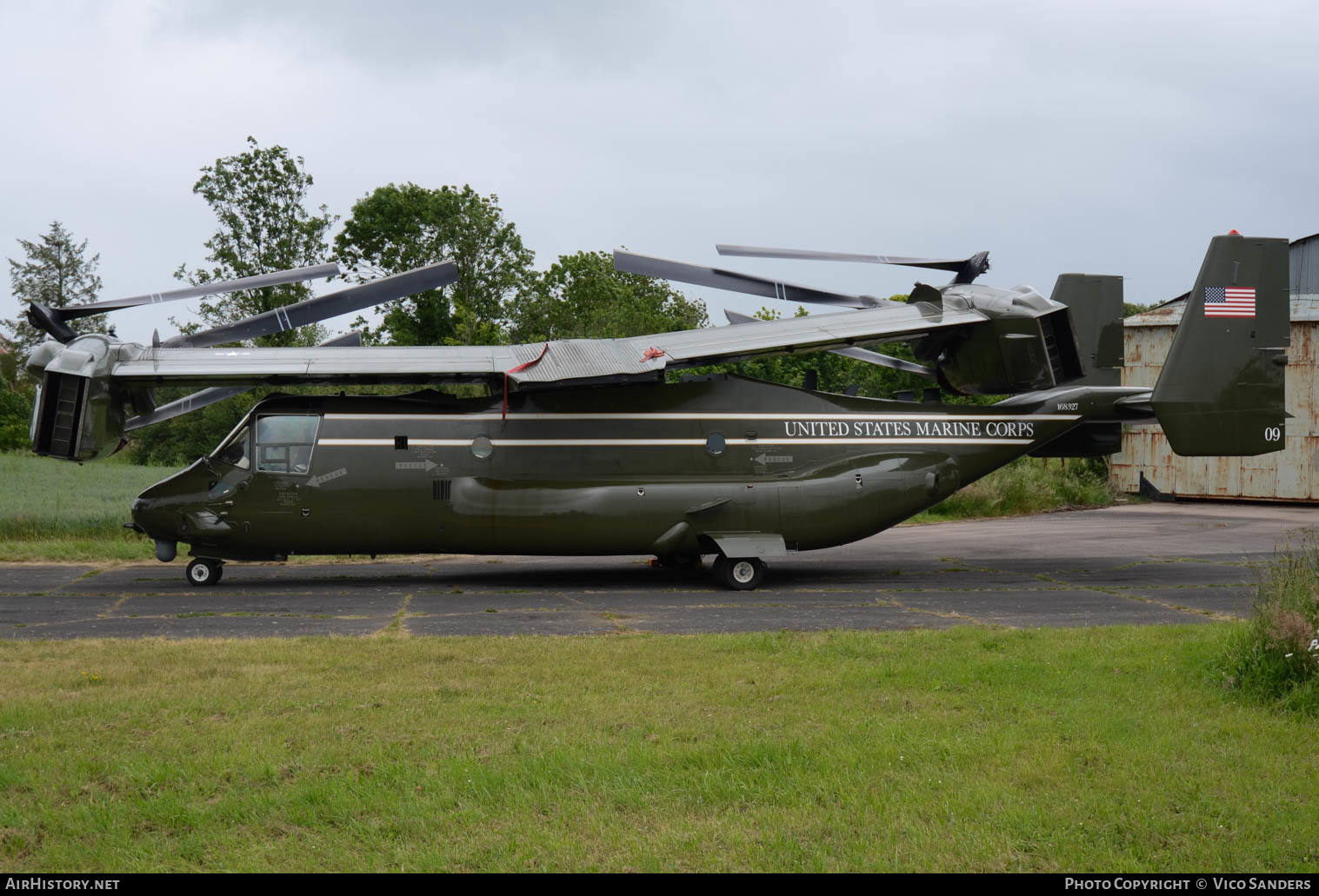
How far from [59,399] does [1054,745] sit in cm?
1332

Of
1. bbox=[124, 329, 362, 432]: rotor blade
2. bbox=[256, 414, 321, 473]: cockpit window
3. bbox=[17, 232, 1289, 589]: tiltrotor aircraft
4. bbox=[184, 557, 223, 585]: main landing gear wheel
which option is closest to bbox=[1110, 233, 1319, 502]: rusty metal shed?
bbox=[17, 232, 1289, 589]: tiltrotor aircraft

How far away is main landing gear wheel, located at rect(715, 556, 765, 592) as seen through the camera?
1584 cm

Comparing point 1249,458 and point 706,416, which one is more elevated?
point 1249,458

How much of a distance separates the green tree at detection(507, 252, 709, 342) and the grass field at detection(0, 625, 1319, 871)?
116 ft

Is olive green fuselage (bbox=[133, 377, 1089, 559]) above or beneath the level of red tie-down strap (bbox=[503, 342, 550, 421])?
beneath

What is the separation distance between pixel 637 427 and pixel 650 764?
10.00 metres

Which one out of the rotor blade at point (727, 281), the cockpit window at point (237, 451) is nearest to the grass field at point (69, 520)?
the cockpit window at point (237, 451)

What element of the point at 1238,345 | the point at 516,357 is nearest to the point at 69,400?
the point at 516,357

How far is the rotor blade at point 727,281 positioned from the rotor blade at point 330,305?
2958 mm

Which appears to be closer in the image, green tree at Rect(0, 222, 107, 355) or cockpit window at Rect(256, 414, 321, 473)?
cockpit window at Rect(256, 414, 321, 473)

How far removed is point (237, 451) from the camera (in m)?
15.7

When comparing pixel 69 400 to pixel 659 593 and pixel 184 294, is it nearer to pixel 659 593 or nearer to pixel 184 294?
pixel 184 294

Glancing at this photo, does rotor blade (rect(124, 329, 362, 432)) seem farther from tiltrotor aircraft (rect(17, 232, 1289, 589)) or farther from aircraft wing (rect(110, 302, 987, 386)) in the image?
aircraft wing (rect(110, 302, 987, 386))

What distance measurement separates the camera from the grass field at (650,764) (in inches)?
202
